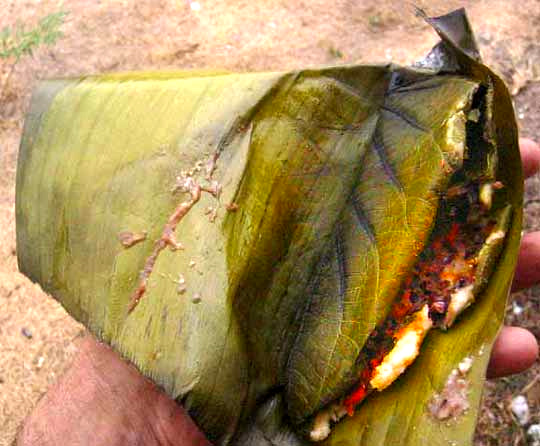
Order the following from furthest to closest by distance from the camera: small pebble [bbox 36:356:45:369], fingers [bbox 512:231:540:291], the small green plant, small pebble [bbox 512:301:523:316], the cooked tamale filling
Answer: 1. the small green plant
2. small pebble [bbox 36:356:45:369]
3. small pebble [bbox 512:301:523:316]
4. fingers [bbox 512:231:540:291]
5. the cooked tamale filling

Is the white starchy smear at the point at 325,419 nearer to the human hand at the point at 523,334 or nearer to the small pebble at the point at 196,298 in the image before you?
the small pebble at the point at 196,298

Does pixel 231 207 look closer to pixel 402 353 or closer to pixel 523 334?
pixel 402 353

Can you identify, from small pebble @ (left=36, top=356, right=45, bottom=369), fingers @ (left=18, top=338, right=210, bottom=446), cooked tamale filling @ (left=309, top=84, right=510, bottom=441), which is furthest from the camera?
small pebble @ (left=36, top=356, right=45, bottom=369)

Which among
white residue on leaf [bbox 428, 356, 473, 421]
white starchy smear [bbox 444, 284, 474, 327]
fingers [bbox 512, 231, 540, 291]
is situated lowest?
fingers [bbox 512, 231, 540, 291]

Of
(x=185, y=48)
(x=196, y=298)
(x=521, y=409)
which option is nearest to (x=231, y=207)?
(x=196, y=298)

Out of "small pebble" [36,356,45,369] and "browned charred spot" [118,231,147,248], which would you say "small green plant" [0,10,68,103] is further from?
"browned charred spot" [118,231,147,248]

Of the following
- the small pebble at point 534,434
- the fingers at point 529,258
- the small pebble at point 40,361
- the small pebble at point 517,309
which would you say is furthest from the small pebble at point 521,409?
the small pebble at point 40,361

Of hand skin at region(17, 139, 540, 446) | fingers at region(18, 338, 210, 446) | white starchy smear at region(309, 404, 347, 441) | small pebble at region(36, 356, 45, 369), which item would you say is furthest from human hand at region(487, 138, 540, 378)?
small pebble at region(36, 356, 45, 369)
